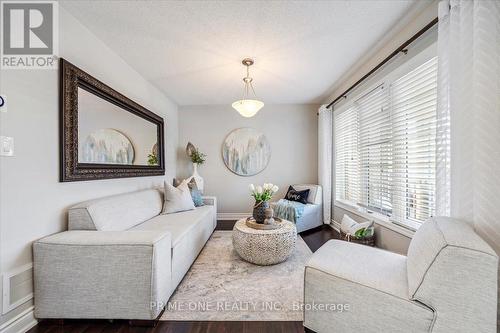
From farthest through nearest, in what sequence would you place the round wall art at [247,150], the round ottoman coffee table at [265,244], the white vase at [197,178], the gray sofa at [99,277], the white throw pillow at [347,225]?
the round wall art at [247,150] → the white vase at [197,178] → the white throw pillow at [347,225] → the round ottoman coffee table at [265,244] → the gray sofa at [99,277]

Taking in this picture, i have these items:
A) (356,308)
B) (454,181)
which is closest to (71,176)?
(356,308)

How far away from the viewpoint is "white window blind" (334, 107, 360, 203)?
3.15m

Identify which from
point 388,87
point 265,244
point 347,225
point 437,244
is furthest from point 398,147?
point 265,244

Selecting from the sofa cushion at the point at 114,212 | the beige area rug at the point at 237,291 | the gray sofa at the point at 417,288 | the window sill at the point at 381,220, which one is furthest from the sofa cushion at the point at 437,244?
the sofa cushion at the point at 114,212

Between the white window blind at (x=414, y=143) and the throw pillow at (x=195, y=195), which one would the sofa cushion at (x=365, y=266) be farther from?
the throw pillow at (x=195, y=195)

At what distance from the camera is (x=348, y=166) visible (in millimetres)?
3395

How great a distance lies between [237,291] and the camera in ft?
6.10

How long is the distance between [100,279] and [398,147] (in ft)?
9.46

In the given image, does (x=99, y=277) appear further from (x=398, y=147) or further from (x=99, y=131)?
(x=398, y=147)

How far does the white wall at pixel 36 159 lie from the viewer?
4.55 feet

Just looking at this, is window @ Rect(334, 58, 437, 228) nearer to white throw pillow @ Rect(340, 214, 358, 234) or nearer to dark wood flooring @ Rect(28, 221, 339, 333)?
white throw pillow @ Rect(340, 214, 358, 234)

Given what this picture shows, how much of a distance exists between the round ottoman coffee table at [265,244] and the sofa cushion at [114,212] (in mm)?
1194

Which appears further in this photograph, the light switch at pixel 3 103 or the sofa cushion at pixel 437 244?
the light switch at pixel 3 103

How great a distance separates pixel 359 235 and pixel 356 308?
143 centimetres
